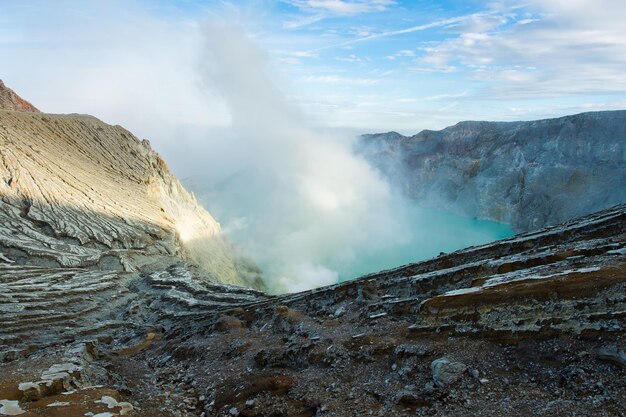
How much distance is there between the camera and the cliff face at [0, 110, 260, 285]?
1576 inches

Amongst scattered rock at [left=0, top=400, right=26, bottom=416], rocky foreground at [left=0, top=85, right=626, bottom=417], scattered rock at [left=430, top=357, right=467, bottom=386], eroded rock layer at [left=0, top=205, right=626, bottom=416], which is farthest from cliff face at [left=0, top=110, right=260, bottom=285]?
scattered rock at [left=430, top=357, right=467, bottom=386]

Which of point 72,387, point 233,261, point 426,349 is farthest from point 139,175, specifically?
point 426,349

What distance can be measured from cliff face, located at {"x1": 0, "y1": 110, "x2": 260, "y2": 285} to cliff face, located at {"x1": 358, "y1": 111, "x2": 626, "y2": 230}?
62.6 metres

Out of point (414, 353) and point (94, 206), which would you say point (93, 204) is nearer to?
point (94, 206)

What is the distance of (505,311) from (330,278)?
57.3 meters

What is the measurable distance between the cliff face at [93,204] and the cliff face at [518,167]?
62.6 metres

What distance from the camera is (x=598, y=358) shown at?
329 inches

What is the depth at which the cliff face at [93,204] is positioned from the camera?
4003cm

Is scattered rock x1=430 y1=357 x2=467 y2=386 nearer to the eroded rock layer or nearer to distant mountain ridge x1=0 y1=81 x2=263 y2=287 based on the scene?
the eroded rock layer

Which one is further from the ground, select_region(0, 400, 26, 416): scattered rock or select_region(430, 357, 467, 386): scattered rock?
select_region(0, 400, 26, 416): scattered rock

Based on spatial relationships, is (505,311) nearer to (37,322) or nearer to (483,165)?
(37,322)

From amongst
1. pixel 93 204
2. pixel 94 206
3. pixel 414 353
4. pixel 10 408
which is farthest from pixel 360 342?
pixel 93 204

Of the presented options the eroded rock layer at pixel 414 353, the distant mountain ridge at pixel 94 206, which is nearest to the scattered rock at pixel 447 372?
the eroded rock layer at pixel 414 353

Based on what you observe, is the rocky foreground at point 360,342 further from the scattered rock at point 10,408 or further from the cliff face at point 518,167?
the cliff face at point 518,167
